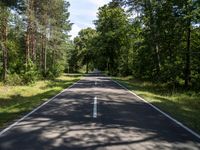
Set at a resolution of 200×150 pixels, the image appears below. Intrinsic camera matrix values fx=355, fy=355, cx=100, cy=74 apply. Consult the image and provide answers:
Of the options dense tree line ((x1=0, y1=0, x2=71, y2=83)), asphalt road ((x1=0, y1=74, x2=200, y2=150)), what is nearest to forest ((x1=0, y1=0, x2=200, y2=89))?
dense tree line ((x1=0, y1=0, x2=71, y2=83))

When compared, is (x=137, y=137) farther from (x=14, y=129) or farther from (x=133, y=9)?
(x=133, y=9)

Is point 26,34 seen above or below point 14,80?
above

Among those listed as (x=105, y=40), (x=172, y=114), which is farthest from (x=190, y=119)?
(x=105, y=40)

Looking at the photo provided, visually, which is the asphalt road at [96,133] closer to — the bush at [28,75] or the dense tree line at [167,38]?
the dense tree line at [167,38]

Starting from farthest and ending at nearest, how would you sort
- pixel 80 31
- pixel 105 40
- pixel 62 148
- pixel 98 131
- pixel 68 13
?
pixel 80 31 → pixel 105 40 → pixel 68 13 → pixel 98 131 → pixel 62 148

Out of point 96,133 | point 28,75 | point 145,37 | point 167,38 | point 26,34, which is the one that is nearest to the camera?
point 96,133

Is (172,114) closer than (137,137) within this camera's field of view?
No

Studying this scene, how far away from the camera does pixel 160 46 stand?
131 ft

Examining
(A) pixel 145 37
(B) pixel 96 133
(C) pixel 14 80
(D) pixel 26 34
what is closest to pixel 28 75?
(C) pixel 14 80

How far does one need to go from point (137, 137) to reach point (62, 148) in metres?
2.32

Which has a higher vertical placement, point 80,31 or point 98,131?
point 80,31

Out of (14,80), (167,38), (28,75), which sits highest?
(167,38)

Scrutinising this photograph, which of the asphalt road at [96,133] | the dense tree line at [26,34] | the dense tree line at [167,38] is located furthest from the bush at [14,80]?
the asphalt road at [96,133]

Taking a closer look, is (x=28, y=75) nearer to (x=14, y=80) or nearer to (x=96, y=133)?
(x=14, y=80)
